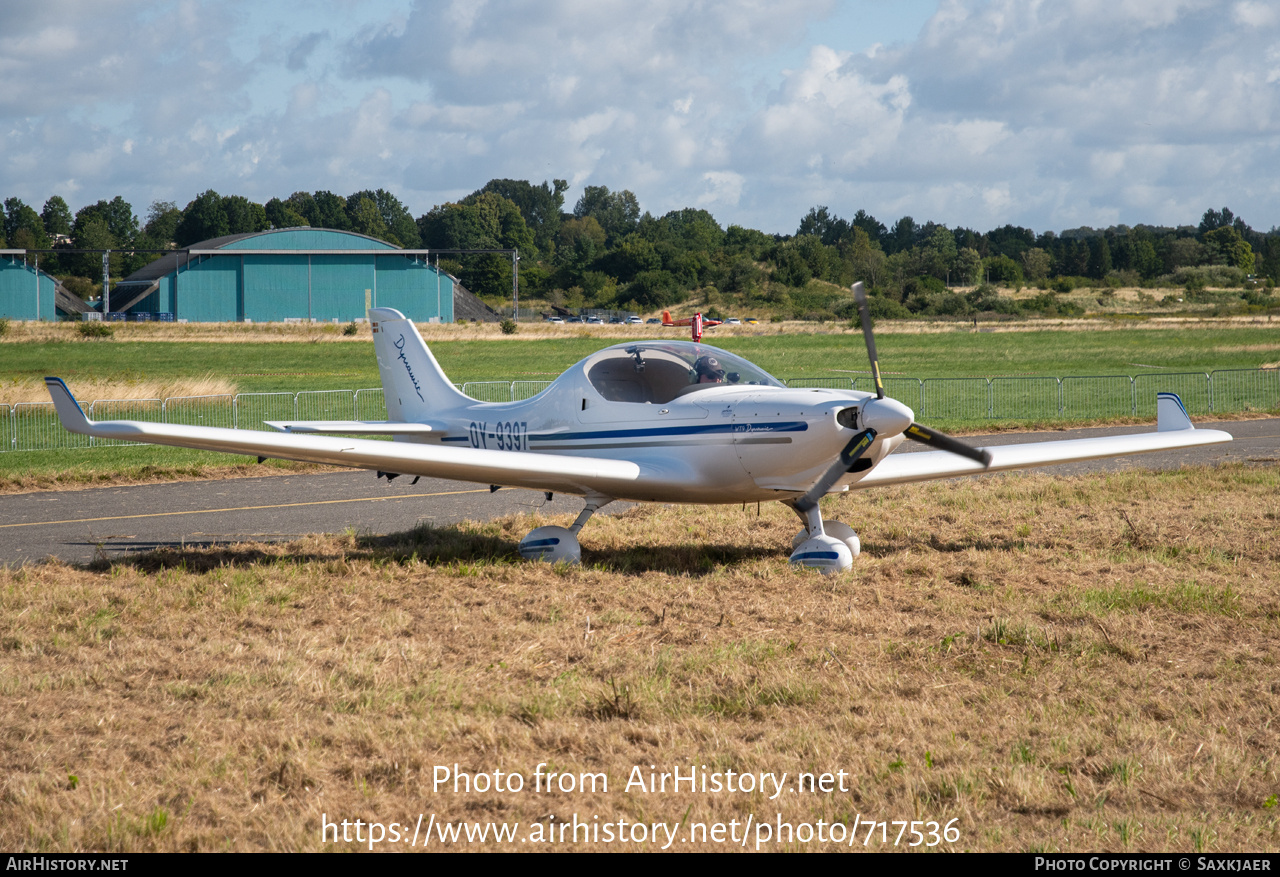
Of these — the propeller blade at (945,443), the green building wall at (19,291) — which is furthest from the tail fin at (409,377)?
the green building wall at (19,291)

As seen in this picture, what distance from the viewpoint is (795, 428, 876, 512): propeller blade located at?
9.13 meters

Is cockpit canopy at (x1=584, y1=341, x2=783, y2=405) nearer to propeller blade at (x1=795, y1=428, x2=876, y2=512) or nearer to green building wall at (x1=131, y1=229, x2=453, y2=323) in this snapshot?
propeller blade at (x1=795, y1=428, x2=876, y2=512)

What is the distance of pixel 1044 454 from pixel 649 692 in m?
7.30

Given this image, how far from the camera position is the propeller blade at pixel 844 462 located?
9133 millimetres

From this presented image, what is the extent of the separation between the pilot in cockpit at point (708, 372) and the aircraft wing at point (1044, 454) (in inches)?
67.5

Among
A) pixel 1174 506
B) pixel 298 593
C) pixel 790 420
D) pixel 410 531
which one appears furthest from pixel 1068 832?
pixel 1174 506


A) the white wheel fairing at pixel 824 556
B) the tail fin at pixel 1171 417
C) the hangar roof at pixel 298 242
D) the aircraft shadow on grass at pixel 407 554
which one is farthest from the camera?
the hangar roof at pixel 298 242

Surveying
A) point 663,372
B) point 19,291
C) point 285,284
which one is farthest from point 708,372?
point 19,291

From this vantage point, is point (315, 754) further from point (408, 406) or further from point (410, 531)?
point (408, 406)

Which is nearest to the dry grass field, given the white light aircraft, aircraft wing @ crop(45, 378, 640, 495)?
the white light aircraft

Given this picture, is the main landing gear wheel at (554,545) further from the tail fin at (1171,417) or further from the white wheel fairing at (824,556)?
the tail fin at (1171,417)

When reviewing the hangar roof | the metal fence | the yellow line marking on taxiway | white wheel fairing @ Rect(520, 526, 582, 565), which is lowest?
the yellow line marking on taxiway

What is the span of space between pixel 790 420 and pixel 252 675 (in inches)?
201

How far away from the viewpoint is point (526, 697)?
6.19 meters
